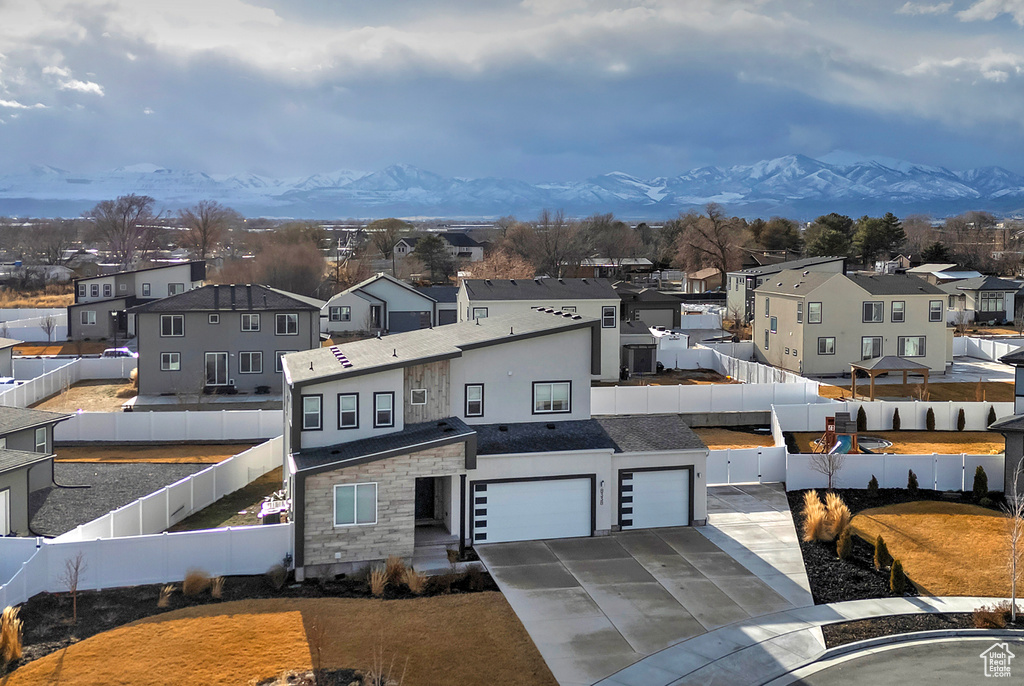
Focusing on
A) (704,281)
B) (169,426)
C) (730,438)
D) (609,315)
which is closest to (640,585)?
(730,438)

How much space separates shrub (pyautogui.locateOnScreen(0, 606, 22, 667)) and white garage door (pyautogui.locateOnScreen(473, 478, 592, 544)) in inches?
479

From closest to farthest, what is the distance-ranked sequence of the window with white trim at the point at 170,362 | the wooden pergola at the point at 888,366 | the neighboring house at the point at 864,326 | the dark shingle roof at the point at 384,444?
the dark shingle roof at the point at 384,444, the wooden pergola at the point at 888,366, the window with white trim at the point at 170,362, the neighboring house at the point at 864,326

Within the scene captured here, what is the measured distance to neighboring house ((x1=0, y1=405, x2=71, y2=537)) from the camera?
26844mm

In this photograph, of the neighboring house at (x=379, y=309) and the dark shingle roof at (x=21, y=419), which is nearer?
the dark shingle roof at (x=21, y=419)

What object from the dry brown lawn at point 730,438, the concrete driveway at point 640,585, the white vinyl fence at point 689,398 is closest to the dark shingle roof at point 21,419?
the concrete driveway at point 640,585

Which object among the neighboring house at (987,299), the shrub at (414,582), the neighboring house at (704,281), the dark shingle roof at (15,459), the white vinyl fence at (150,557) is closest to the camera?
the white vinyl fence at (150,557)

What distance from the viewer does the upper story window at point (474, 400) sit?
29.2 m

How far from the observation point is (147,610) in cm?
2203

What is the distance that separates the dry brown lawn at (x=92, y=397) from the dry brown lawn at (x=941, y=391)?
129ft

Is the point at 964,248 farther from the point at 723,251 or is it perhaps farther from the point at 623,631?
the point at 623,631

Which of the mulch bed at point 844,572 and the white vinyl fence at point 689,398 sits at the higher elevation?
the white vinyl fence at point 689,398

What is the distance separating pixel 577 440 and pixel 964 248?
12919 cm

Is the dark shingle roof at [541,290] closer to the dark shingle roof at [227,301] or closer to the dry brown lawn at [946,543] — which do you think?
the dark shingle roof at [227,301]

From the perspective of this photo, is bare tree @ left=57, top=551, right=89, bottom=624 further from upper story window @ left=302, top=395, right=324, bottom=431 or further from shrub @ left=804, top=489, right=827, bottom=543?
shrub @ left=804, top=489, right=827, bottom=543
